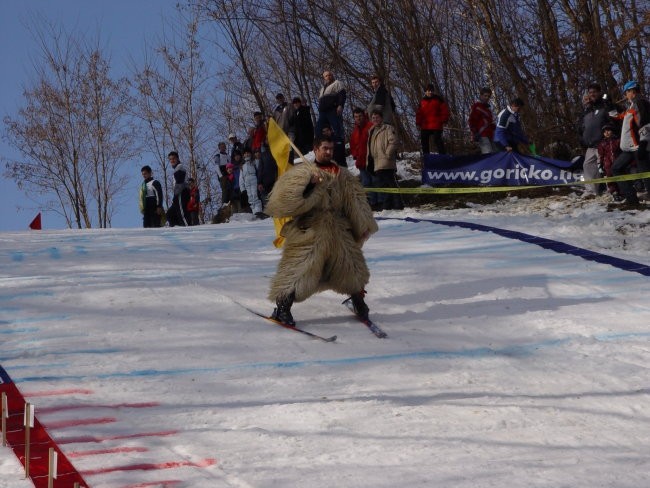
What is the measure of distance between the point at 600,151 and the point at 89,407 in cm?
996

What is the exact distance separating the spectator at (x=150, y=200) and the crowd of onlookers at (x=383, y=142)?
2cm

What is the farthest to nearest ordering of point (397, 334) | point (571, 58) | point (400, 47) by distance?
point (400, 47) → point (571, 58) → point (397, 334)

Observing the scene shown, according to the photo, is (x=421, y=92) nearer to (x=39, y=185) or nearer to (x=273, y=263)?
(x=273, y=263)

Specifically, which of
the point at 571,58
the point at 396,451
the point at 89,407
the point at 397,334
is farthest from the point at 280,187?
the point at 571,58

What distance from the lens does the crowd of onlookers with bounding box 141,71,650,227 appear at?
12.8 m

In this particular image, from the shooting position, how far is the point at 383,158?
15.1 m

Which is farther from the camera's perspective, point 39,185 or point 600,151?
point 39,185

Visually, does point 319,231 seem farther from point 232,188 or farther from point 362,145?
point 232,188

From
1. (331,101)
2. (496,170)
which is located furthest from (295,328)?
(331,101)

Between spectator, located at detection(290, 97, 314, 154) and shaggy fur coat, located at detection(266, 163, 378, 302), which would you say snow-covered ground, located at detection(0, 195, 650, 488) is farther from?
spectator, located at detection(290, 97, 314, 154)

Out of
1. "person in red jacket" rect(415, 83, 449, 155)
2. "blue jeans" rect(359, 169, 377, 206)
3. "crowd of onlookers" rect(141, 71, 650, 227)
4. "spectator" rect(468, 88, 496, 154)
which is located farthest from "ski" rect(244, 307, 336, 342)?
"spectator" rect(468, 88, 496, 154)

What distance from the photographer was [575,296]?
8.55 meters

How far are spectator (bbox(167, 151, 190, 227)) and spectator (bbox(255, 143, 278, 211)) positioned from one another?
4.79 feet

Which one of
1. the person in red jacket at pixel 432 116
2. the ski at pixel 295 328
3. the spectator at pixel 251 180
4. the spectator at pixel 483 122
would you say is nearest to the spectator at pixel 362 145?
the person in red jacket at pixel 432 116
